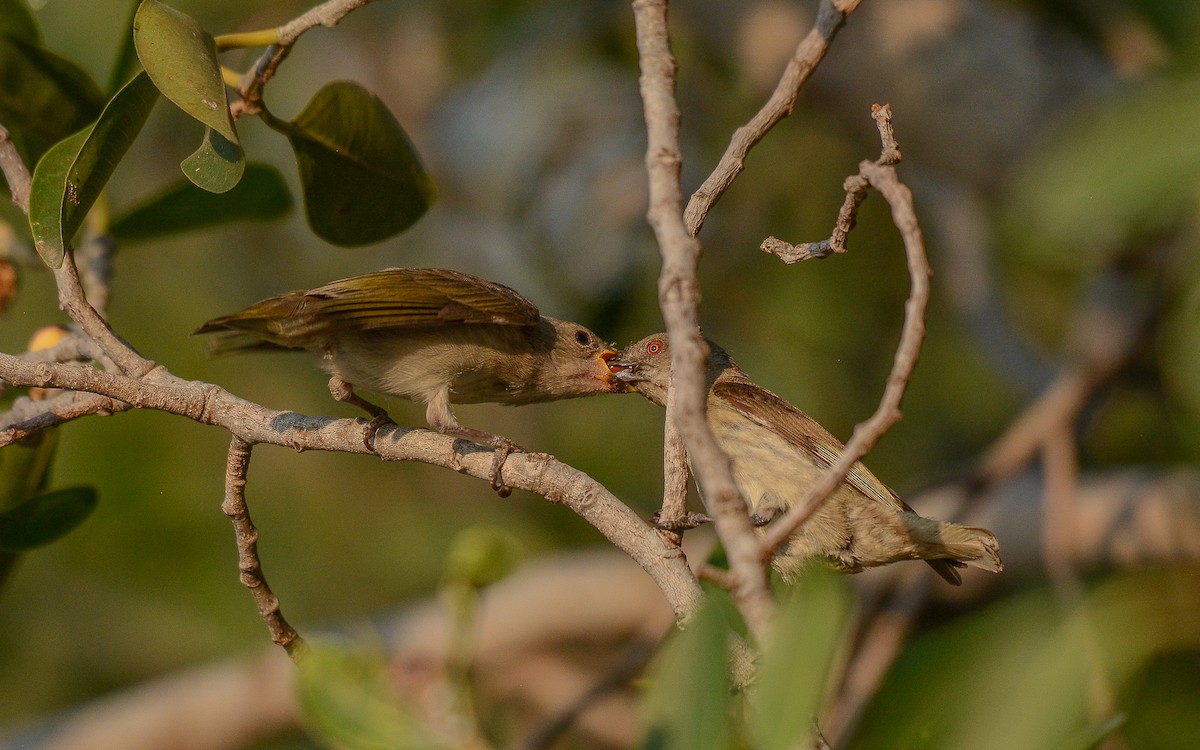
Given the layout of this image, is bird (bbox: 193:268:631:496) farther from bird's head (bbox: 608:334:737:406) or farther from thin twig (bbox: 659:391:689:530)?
thin twig (bbox: 659:391:689:530)

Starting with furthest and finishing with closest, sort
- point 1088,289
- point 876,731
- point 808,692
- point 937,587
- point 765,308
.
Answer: point 765,308, point 1088,289, point 937,587, point 876,731, point 808,692

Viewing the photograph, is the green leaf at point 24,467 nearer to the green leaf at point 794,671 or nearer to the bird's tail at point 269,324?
the bird's tail at point 269,324

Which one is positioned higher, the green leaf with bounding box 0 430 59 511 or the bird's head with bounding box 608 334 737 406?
the bird's head with bounding box 608 334 737 406

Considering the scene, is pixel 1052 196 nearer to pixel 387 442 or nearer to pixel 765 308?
pixel 387 442

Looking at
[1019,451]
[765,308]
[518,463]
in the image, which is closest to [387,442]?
[518,463]

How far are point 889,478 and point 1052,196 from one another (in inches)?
239

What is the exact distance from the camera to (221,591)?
8000 millimetres

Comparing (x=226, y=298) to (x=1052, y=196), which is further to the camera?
(x=226, y=298)

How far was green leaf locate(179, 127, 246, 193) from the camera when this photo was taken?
8.46 ft

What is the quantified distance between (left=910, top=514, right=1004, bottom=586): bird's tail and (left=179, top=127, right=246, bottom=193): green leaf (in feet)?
7.11

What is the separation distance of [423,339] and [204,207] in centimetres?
78

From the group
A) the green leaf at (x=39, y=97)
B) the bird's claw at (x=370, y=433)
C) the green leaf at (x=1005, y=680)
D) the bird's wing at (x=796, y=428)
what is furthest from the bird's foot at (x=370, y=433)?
the bird's wing at (x=796, y=428)

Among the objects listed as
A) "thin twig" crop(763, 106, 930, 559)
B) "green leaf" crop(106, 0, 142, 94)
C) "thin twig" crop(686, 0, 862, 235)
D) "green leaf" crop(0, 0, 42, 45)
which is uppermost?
"green leaf" crop(0, 0, 42, 45)

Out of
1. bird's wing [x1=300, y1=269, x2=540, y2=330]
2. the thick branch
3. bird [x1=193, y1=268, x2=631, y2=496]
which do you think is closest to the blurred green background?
bird [x1=193, y1=268, x2=631, y2=496]
